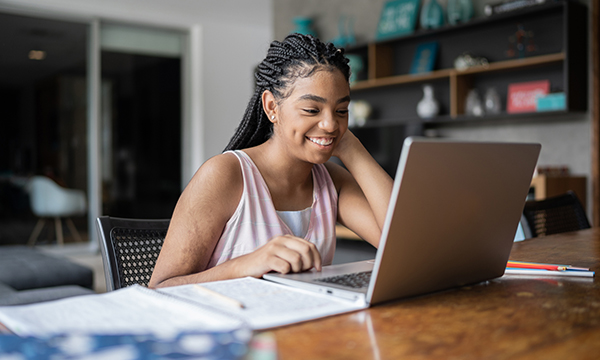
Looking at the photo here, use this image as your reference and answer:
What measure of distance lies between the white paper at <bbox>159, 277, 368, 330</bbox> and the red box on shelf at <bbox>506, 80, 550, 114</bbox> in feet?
10.4

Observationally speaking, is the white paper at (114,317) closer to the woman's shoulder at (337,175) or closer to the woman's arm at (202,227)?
the woman's arm at (202,227)

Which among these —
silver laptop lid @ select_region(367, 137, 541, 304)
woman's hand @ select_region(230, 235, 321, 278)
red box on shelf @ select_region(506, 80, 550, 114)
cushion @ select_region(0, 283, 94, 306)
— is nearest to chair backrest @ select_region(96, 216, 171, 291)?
woman's hand @ select_region(230, 235, 321, 278)

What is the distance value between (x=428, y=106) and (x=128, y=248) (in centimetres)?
323

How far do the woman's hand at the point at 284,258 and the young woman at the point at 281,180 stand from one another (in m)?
0.11

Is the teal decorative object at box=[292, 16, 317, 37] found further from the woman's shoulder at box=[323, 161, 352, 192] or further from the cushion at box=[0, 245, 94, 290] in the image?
the woman's shoulder at box=[323, 161, 352, 192]

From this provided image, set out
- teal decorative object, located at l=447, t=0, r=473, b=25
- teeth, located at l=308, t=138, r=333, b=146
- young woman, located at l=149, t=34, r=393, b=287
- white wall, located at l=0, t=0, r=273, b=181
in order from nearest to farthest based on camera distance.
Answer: young woman, located at l=149, t=34, r=393, b=287, teeth, located at l=308, t=138, r=333, b=146, teal decorative object, located at l=447, t=0, r=473, b=25, white wall, located at l=0, t=0, r=273, b=181

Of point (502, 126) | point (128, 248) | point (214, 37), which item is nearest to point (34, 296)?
point (128, 248)

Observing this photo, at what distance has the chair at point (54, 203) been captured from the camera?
547 centimetres

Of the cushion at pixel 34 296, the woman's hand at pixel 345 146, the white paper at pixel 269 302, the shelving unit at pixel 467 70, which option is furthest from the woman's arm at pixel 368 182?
the shelving unit at pixel 467 70

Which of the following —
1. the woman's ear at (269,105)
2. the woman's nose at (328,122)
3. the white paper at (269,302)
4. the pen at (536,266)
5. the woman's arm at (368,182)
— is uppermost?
the woman's ear at (269,105)

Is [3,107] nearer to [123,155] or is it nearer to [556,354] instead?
[123,155]

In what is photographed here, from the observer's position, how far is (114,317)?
1.92 feet

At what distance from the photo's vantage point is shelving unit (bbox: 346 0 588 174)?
10.9ft

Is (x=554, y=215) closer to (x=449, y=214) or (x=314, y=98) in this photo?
(x=314, y=98)
